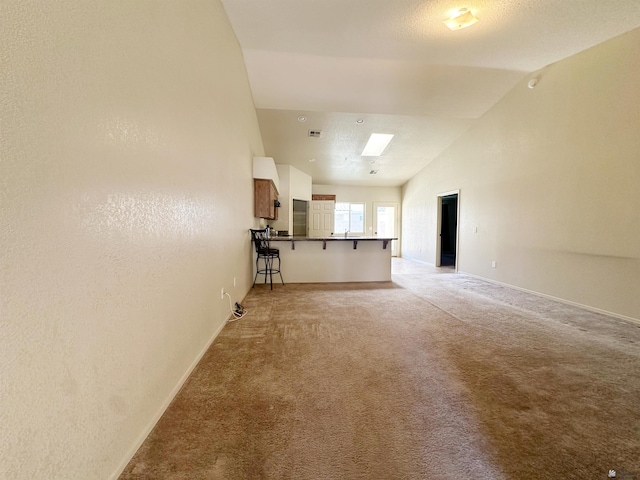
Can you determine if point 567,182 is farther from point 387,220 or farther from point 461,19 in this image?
point 387,220

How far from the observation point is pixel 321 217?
27.1ft

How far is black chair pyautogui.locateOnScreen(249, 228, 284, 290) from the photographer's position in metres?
4.52

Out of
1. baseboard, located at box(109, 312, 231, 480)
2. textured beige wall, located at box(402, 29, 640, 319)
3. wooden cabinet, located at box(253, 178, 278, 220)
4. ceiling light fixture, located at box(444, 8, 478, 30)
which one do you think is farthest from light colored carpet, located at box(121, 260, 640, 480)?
ceiling light fixture, located at box(444, 8, 478, 30)

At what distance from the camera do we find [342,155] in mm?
6555

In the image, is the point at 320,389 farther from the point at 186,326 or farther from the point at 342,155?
the point at 342,155

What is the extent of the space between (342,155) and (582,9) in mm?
4461

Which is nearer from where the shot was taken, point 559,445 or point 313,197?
point 559,445

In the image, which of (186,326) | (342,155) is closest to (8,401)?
(186,326)

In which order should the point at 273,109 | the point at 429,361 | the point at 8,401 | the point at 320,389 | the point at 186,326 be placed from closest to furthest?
1. the point at 8,401
2. the point at 320,389
3. the point at 186,326
4. the point at 429,361
5. the point at 273,109

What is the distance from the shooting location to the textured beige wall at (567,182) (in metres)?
3.01

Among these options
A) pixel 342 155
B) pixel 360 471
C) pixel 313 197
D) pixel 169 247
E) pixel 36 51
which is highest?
pixel 342 155

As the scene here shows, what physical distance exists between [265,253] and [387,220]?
595cm

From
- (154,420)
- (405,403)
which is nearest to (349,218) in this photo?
(405,403)

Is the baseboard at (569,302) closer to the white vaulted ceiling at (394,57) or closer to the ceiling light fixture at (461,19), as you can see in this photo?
the white vaulted ceiling at (394,57)
